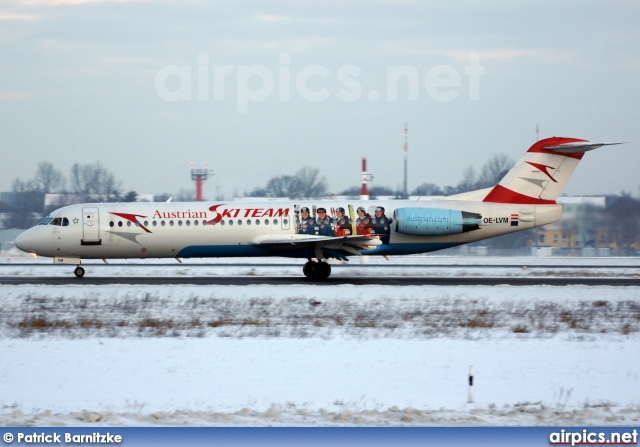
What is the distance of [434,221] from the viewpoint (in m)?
25.8

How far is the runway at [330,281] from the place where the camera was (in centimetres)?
2438

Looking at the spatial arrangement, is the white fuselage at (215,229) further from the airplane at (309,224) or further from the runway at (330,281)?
the runway at (330,281)

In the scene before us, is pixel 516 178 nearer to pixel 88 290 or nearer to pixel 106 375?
pixel 88 290

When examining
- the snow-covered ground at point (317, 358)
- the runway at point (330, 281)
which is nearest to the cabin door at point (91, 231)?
the runway at point (330, 281)

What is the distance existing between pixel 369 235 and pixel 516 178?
5.64m

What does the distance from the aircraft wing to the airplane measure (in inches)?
1.5

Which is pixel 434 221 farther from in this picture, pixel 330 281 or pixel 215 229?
pixel 215 229

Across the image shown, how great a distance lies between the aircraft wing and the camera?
81.3 ft

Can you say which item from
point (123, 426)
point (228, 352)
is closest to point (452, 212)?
point (228, 352)

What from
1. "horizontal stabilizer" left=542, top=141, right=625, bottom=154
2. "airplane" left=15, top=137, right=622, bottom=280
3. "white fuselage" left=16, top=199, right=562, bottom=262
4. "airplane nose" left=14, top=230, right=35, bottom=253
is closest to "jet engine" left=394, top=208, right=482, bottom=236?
"airplane" left=15, top=137, right=622, bottom=280

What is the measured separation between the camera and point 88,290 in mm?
21734

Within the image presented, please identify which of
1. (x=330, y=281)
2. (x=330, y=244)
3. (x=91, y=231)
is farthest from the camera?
(x=91, y=231)

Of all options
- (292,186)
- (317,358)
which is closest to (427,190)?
(292,186)

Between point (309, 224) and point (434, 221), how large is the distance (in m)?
4.18
